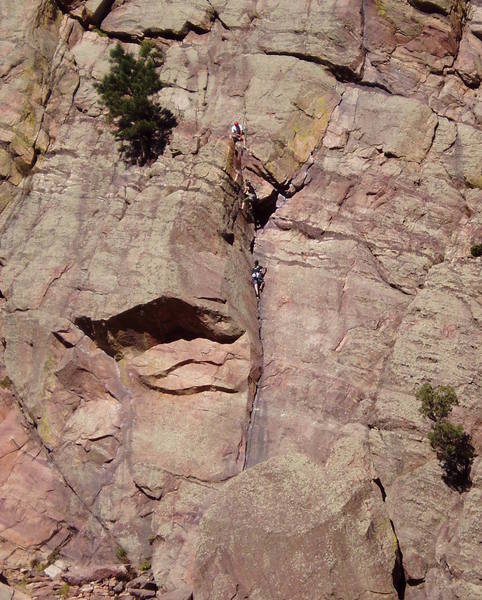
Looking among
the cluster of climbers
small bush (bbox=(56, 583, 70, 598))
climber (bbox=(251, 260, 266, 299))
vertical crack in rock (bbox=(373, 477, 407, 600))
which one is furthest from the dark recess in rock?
vertical crack in rock (bbox=(373, 477, 407, 600))

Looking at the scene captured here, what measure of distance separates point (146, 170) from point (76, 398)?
814 cm

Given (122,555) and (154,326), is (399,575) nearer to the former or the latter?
(122,555)

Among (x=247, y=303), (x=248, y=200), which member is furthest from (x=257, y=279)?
(x=248, y=200)

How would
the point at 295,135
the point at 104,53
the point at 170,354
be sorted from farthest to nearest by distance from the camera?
the point at 104,53
the point at 295,135
the point at 170,354

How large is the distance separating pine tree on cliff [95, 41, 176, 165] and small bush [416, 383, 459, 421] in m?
12.3

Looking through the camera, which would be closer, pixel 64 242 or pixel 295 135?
pixel 64 242

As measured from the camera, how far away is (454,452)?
19562mm

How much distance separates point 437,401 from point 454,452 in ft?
4.67

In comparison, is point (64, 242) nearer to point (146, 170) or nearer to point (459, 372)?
point (146, 170)

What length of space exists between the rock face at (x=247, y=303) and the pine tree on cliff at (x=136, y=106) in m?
0.55

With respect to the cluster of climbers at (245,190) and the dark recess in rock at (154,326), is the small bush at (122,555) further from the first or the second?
the cluster of climbers at (245,190)

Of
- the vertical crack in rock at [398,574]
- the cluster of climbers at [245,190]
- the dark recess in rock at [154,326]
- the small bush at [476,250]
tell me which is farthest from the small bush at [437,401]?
the cluster of climbers at [245,190]

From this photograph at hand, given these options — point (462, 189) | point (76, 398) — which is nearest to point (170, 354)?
point (76, 398)

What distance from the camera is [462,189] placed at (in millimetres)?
25000
